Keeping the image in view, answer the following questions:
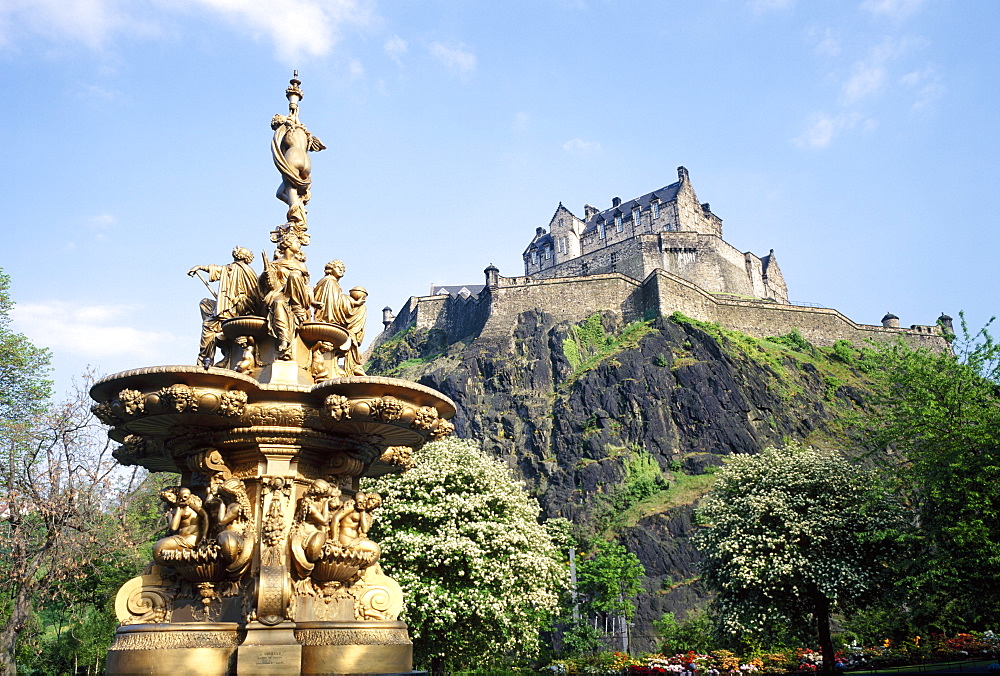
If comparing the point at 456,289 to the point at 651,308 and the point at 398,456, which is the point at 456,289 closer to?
the point at 651,308

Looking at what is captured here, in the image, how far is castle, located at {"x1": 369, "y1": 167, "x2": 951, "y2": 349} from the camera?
70562 millimetres

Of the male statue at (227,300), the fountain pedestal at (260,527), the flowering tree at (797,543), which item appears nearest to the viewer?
the fountain pedestal at (260,527)

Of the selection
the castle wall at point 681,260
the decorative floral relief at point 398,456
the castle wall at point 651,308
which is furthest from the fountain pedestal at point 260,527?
the castle wall at point 681,260

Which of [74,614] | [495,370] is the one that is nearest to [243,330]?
[74,614]

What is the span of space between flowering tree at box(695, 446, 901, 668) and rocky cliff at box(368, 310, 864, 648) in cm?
2179

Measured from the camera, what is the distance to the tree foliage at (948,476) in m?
16.4

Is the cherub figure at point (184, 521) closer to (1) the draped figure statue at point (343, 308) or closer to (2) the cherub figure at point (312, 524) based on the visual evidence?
(2) the cherub figure at point (312, 524)

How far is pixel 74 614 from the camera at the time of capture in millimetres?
27672

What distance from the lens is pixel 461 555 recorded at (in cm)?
1797

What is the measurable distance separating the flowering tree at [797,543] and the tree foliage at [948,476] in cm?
133

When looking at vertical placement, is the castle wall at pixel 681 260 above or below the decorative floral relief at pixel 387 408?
above

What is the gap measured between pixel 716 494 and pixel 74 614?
24851 millimetres

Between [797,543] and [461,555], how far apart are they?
10307mm

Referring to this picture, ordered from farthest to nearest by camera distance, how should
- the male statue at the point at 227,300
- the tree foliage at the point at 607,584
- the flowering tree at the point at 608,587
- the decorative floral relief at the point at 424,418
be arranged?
the flowering tree at the point at 608,587 → the tree foliage at the point at 607,584 → the male statue at the point at 227,300 → the decorative floral relief at the point at 424,418
